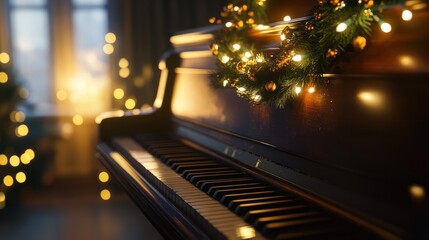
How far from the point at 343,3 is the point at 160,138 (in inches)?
57.6

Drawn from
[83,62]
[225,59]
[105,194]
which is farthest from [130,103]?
[225,59]

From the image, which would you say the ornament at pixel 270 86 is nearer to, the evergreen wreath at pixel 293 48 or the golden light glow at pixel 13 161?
the evergreen wreath at pixel 293 48

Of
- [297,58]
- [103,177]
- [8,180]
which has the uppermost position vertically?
[297,58]

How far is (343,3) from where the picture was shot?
122 centimetres

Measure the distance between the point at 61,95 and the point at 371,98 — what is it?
165 inches

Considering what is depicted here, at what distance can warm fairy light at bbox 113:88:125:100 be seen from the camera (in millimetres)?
5030

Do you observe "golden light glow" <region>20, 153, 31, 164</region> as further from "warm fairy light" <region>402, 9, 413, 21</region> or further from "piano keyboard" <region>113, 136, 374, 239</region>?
"warm fairy light" <region>402, 9, 413, 21</region>

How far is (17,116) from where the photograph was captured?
4.41m

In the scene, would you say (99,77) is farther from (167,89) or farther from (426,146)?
(426,146)

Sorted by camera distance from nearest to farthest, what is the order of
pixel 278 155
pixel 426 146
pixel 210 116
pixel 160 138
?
pixel 426 146
pixel 278 155
pixel 210 116
pixel 160 138

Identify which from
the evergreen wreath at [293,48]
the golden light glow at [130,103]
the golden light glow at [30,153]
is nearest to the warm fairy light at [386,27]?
the evergreen wreath at [293,48]

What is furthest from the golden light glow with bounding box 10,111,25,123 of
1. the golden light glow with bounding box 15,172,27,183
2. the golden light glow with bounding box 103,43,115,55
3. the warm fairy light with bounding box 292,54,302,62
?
the warm fairy light with bounding box 292,54,302,62

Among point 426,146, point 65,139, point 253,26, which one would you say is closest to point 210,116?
point 253,26

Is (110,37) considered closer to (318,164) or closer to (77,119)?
(77,119)
